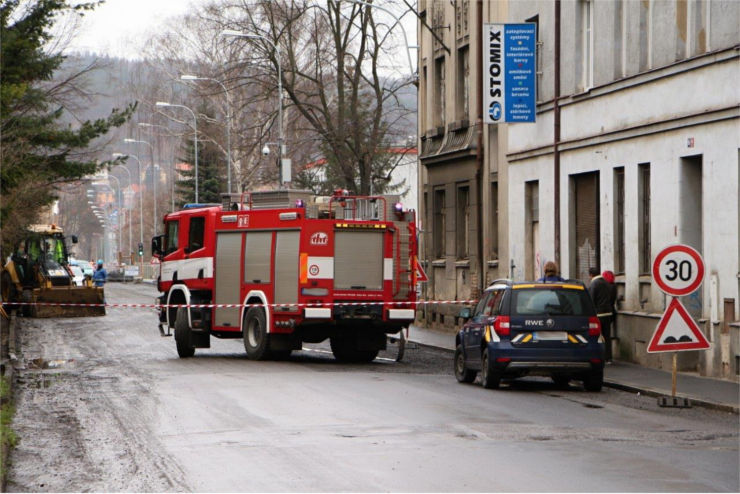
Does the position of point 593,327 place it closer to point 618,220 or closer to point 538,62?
point 618,220

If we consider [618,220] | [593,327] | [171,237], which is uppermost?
[618,220]

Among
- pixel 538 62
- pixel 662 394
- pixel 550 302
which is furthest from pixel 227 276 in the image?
pixel 662 394

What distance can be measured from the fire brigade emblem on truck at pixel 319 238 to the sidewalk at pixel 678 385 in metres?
5.37

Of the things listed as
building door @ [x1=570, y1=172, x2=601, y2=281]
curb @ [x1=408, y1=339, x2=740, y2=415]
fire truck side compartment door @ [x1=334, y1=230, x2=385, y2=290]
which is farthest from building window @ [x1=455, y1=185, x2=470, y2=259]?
curb @ [x1=408, y1=339, x2=740, y2=415]

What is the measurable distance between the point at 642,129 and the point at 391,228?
4.79 m

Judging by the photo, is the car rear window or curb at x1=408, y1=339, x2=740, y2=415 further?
the car rear window

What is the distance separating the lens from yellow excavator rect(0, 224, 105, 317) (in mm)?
44134

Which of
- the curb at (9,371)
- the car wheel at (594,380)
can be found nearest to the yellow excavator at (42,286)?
the curb at (9,371)

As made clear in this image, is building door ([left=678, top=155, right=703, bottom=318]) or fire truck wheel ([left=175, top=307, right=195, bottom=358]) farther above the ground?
building door ([left=678, top=155, right=703, bottom=318])

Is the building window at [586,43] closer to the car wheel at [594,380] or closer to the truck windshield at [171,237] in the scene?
the truck windshield at [171,237]

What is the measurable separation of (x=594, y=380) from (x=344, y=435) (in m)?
6.57

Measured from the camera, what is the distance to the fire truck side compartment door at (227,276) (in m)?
24.7

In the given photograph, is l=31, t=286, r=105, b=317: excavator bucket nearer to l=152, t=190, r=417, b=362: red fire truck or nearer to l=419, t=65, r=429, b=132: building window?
l=419, t=65, r=429, b=132: building window

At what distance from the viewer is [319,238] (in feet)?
77.4
